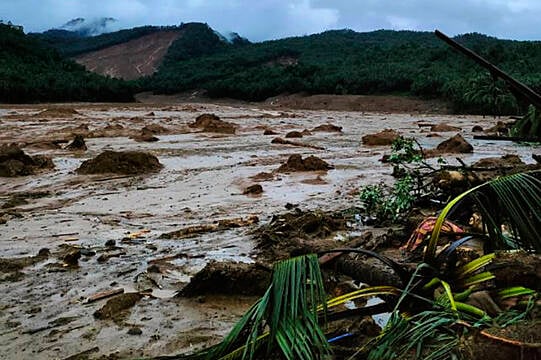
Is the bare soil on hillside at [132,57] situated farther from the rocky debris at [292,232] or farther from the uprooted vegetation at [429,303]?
the uprooted vegetation at [429,303]

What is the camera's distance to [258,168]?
10.6 meters

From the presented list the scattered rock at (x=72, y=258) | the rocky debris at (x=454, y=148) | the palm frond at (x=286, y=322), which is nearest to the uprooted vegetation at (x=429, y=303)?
the palm frond at (x=286, y=322)

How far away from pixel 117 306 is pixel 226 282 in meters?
0.66

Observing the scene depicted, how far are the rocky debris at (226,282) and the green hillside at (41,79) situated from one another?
123 feet

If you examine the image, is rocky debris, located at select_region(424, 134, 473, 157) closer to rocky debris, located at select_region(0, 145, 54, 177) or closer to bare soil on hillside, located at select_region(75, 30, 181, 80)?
rocky debris, located at select_region(0, 145, 54, 177)

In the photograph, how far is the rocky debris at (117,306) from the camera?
319 cm

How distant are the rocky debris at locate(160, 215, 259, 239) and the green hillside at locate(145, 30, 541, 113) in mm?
25941

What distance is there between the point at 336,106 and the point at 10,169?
34.5 meters

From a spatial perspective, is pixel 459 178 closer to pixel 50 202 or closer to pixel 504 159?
pixel 50 202

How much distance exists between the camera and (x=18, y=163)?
32.0ft

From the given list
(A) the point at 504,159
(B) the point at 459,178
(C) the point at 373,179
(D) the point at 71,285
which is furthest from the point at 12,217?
(A) the point at 504,159

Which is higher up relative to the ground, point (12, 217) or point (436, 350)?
point (436, 350)

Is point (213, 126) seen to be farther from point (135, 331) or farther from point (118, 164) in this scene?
point (135, 331)

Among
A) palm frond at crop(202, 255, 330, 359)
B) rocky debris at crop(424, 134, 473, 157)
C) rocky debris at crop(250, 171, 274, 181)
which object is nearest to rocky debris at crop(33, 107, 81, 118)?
rocky debris at crop(424, 134, 473, 157)
